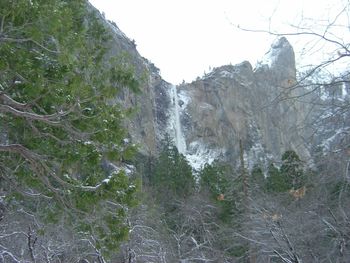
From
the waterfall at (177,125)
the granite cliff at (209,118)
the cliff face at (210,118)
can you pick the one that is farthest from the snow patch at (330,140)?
the waterfall at (177,125)

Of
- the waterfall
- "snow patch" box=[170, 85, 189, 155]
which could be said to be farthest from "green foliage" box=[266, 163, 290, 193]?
the waterfall

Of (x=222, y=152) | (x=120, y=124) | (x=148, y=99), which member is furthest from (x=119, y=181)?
(x=222, y=152)

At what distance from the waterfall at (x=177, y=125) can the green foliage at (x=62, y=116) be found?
52.6 metres

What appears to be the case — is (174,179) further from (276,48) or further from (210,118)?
(210,118)

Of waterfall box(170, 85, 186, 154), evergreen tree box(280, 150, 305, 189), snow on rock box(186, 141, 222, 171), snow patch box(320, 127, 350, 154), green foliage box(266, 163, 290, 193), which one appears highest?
waterfall box(170, 85, 186, 154)

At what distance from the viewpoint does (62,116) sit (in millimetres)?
5766

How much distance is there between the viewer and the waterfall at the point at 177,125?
2375 inches

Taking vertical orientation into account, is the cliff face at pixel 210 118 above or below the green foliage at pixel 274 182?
above

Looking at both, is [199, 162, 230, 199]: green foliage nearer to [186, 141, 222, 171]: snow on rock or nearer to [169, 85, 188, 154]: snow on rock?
[186, 141, 222, 171]: snow on rock

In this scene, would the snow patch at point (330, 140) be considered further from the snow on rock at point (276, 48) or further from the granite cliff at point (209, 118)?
the granite cliff at point (209, 118)

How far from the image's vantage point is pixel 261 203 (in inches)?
645

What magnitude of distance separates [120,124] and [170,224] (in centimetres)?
1756

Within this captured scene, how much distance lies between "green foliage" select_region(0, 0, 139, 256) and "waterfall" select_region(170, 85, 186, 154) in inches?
2070

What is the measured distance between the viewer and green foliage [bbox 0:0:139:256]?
538cm
